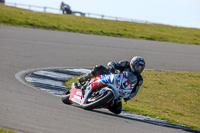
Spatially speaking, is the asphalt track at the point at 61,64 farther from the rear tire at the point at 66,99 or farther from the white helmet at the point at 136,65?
the white helmet at the point at 136,65

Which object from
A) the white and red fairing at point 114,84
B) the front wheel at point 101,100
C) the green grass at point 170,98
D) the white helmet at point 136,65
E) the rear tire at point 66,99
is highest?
the white helmet at point 136,65

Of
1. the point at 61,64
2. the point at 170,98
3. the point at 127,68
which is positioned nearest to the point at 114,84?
the point at 127,68

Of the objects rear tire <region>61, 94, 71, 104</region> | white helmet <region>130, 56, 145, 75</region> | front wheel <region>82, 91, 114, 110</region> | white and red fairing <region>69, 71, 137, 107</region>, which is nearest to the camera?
front wheel <region>82, 91, 114, 110</region>

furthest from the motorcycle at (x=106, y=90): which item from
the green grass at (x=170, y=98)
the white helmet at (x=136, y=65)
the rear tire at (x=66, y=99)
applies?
the green grass at (x=170, y=98)

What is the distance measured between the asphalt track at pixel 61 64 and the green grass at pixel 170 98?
4.18 feet

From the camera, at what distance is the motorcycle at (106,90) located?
7.49 m

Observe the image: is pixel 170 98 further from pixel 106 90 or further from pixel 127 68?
pixel 106 90

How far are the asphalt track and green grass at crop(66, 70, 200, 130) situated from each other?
127cm

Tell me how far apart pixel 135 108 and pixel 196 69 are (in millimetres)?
9517

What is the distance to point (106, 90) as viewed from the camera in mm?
7516

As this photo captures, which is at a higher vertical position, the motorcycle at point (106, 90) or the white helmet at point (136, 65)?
the white helmet at point (136, 65)

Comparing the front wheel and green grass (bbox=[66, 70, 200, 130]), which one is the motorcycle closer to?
the front wheel

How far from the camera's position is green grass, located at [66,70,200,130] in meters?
9.56

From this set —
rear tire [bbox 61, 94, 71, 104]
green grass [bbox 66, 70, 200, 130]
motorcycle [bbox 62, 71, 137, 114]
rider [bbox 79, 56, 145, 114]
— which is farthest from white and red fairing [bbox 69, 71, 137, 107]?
Result: green grass [bbox 66, 70, 200, 130]
